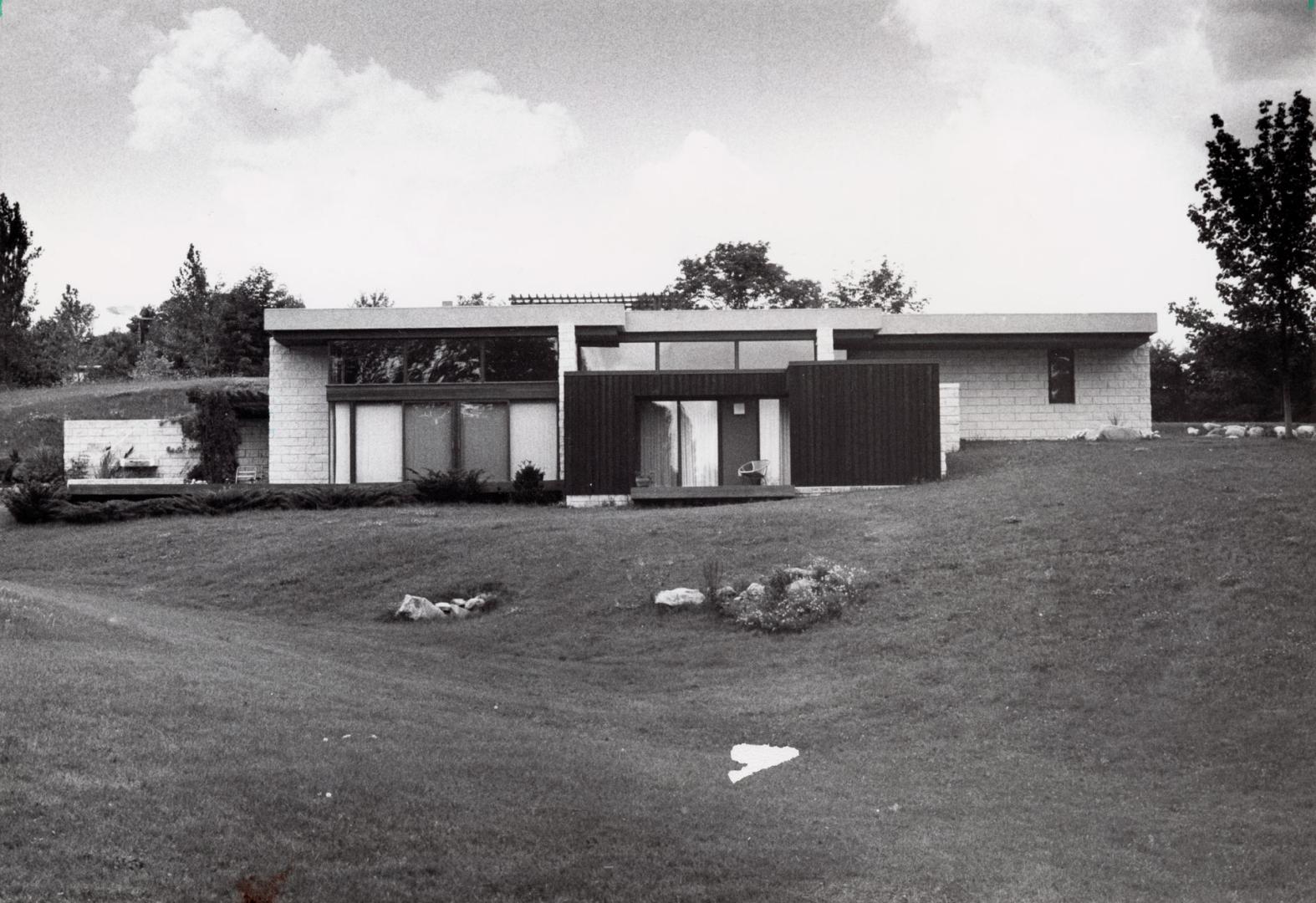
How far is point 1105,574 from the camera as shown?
1550 cm

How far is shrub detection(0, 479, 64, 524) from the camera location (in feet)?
82.5

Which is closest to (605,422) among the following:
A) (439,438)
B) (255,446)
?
(439,438)

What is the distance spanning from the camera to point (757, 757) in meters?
10.6

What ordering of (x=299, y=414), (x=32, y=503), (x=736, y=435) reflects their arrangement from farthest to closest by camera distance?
1. (x=299, y=414)
2. (x=736, y=435)
3. (x=32, y=503)

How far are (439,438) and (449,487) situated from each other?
267 centimetres

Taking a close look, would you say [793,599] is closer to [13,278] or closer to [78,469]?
[78,469]

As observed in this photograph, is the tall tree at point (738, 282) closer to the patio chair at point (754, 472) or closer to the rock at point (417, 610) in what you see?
the patio chair at point (754, 472)

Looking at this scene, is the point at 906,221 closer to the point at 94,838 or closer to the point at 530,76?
the point at 530,76

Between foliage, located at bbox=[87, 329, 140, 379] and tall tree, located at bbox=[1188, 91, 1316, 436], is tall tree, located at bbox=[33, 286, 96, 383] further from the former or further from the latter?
tall tree, located at bbox=[1188, 91, 1316, 436]

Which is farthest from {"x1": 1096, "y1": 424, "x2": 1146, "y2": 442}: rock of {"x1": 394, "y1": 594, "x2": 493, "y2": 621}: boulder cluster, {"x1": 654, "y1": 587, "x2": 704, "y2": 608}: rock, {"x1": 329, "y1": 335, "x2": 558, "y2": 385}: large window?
{"x1": 394, "y1": 594, "x2": 493, "y2": 621}: boulder cluster

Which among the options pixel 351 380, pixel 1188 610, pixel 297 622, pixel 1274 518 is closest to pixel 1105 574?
pixel 1188 610

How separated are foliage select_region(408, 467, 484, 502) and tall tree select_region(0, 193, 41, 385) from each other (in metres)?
32.1

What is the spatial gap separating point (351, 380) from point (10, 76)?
1072 cm

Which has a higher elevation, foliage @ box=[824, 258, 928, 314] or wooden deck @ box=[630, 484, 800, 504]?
foliage @ box=[824, 258, 928, 314]
